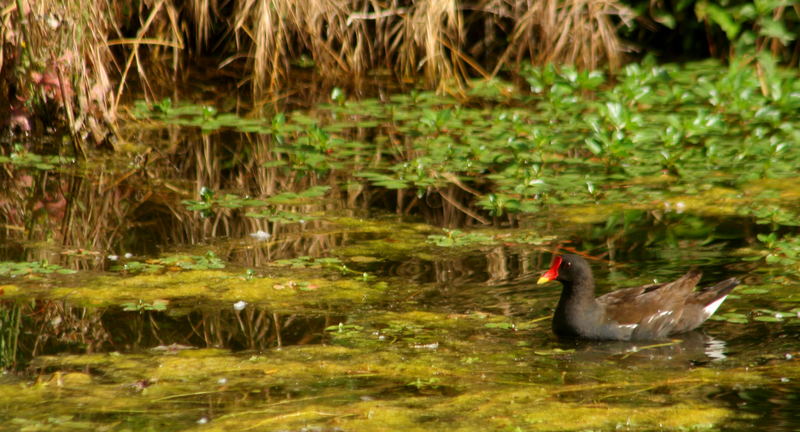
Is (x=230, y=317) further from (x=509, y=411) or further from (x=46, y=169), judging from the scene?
(x=46, y=169)

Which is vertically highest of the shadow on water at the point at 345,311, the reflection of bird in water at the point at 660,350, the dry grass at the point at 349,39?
the dry grass at the point at 349,39

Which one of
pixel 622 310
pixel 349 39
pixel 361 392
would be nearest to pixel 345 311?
pixel 361 392

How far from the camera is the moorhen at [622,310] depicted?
6.51m

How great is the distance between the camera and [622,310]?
6547 millimetres

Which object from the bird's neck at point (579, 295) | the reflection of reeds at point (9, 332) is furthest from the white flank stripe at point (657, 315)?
the reflection of reeds at point (9, 332)

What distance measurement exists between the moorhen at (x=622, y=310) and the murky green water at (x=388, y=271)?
3.9 inches

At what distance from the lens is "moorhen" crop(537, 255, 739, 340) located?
651 centimetres

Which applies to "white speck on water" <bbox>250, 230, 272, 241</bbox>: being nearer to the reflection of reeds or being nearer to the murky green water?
the murky green water

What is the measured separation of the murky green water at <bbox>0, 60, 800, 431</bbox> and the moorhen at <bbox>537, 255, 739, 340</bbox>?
10 centimetres

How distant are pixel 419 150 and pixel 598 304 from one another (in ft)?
14.1

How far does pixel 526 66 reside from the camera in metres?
12.9

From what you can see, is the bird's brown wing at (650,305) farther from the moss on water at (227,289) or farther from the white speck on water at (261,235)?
the white speck on water at (261,235)

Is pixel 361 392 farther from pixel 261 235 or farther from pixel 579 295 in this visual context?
pixel 261 235

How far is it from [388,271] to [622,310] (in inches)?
66.2
